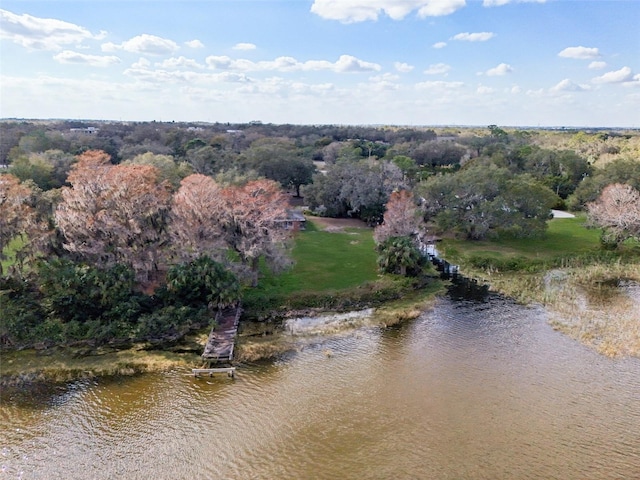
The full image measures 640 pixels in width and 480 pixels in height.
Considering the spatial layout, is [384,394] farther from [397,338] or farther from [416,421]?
[397,338]

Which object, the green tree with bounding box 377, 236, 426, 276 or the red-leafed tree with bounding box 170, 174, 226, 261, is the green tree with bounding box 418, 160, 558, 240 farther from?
the red-leafed tree with bounding box 170, 174, 226, 261

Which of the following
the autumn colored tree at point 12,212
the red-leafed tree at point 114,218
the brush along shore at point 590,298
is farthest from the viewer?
the red-leafed tree at point 114,218

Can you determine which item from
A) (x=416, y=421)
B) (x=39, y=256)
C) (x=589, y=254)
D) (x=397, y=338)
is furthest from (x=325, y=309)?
(x=589, y=254)

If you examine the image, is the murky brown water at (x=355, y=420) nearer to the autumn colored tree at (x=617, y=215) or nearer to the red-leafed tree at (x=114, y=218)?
the red-leafed tree at (x=114, y=218)

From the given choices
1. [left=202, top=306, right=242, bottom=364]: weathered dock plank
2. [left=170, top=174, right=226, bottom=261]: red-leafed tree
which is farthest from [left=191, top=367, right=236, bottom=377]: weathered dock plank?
[left=170, top=174, right=226, bottom=261]: red-leafed tree

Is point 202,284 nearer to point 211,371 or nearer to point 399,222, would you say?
point 211,371

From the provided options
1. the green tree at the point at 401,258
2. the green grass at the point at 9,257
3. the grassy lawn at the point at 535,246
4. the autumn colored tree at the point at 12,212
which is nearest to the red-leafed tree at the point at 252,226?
the green tree at the point at 401,258
